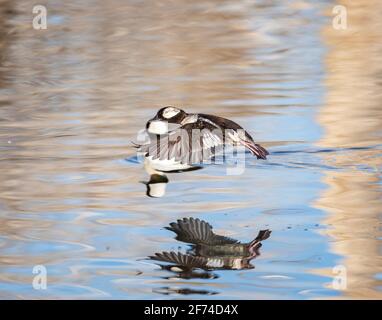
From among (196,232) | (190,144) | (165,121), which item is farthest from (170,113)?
(196,232)

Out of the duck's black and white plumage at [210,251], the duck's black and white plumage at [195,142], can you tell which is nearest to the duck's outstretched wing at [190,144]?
the duck's black and white plumage at [195,142]

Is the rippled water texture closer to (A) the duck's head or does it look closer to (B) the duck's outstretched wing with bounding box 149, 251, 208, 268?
(B) the duck's outstretched wing with bounding box 149, 251, 208, 268

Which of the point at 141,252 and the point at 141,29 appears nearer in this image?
the point at 141,252

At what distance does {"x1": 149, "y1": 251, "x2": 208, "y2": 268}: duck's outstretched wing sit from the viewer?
5910 mm

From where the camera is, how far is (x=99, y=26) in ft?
52.9

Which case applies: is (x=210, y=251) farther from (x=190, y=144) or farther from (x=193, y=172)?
(x=190, y=144)

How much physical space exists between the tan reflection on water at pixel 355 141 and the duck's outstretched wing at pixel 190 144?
3.05 feet

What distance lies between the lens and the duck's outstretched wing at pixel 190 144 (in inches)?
329

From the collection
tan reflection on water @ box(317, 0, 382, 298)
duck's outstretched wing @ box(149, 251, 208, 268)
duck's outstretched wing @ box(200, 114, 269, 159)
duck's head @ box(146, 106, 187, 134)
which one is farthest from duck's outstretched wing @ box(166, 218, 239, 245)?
duck's head @ box(146, 106, 187, 134)

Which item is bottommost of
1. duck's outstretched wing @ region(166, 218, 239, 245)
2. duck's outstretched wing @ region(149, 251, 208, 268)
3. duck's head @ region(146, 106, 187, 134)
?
duck's outstretched wing @ region(149, 251, 208, 268)


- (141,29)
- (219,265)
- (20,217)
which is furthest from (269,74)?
(219,265)

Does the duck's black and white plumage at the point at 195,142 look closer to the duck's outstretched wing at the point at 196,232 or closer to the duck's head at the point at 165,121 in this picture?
the duck's head at the point at 165,121

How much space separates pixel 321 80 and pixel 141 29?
15.0 feet
